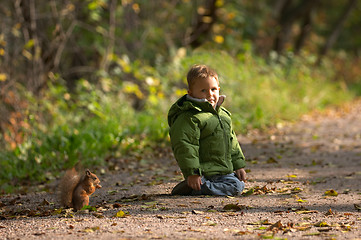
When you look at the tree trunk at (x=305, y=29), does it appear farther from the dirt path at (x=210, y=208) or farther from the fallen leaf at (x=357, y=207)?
the fallen leaf at (x=357, y=207)

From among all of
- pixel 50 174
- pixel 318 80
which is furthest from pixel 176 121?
pixel 318 80

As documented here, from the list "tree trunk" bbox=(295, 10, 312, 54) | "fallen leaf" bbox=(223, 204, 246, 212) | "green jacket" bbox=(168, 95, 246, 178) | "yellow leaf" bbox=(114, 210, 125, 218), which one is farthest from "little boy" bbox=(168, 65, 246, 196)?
"tree trunk" bbox=(295, 10, 312, 54)

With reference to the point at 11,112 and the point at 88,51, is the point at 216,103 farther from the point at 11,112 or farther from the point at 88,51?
the point at 88,51

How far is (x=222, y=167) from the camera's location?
5.11 metres

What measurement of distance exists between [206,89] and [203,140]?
0.49 metres

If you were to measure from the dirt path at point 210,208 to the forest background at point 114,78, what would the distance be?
39.4 inches

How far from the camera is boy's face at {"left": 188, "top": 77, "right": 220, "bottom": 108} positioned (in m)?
4.95

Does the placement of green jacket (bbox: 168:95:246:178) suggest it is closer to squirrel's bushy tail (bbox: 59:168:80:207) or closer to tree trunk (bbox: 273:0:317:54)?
squirrel's bushy tail (bbox: 59:168:80:207)

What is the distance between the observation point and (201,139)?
5.04m

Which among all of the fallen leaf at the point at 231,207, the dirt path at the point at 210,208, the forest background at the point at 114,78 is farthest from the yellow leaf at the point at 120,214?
the forest background at the point at 114,78

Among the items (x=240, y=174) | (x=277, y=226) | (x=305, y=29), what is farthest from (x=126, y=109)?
(x=305, y=29)

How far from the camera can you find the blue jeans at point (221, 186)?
16.7 ft

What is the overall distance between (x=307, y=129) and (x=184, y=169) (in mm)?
7239

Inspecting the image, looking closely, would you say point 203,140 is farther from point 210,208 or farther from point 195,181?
point 210,208
